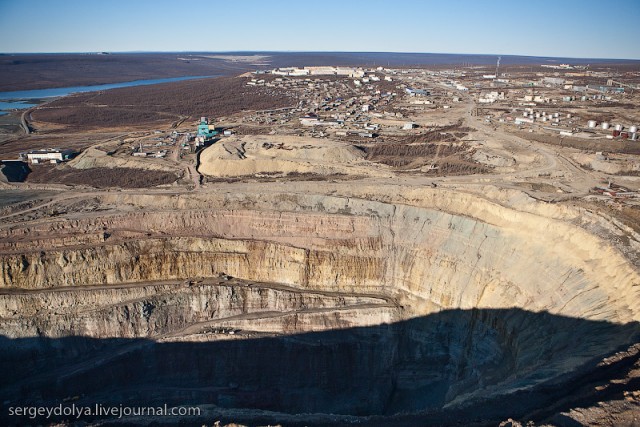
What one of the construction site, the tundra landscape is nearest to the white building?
the construction site

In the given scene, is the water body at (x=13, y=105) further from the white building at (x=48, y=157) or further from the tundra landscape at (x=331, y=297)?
the tundra landscape at (x=331, y=297)

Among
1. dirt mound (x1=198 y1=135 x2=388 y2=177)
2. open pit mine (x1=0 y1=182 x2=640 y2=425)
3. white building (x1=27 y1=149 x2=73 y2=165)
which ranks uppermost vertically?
dirt mound (x1=198 y1=135 x2=388 y2=177)

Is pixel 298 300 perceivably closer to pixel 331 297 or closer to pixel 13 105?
pixel 331 297

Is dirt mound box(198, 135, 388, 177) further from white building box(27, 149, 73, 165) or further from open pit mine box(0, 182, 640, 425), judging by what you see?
white building box(27, 149, 73, 165)

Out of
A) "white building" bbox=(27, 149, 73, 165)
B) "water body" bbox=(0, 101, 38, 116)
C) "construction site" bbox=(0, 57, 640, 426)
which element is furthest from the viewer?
"water body" bbox=(0, 101, 38, 116)

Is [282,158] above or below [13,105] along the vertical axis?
below

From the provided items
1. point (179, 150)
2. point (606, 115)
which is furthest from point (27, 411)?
point (606, 115)

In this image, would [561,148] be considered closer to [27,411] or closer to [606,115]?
[606,115]

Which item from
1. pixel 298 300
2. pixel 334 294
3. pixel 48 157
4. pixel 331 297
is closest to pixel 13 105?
pixel 48 157
